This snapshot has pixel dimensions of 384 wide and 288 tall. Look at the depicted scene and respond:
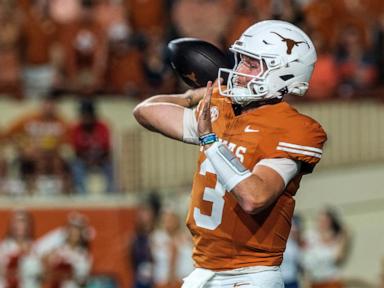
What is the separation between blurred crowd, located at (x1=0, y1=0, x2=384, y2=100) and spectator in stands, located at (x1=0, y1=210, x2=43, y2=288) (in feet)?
6.83

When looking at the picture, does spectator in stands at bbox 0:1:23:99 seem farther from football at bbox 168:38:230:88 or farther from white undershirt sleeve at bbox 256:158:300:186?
white undershirt sleeve at bbox 256:158:300:186

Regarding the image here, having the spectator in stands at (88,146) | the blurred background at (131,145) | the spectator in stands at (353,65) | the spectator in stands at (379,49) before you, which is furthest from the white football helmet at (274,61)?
the spectator in stands at (379,49)

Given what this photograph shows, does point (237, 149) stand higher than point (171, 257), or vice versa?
point (237, 149)

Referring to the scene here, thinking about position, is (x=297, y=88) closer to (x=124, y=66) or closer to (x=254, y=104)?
(x=254, y=104)

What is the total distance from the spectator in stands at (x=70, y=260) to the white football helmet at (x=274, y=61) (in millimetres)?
6267

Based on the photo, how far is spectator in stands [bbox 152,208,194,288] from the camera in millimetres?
11039

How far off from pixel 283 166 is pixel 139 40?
8328 mm

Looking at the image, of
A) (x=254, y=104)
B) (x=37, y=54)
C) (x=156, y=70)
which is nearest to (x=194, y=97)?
(x=254, y=104)

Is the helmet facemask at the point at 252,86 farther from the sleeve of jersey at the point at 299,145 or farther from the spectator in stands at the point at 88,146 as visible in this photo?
the spectator in stands at the point at 88,146

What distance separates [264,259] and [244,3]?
28.7ft

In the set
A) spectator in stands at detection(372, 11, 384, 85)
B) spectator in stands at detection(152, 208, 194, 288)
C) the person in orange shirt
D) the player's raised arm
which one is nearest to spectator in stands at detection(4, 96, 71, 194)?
spectator in stands at detection(152, 208, 194, 288)

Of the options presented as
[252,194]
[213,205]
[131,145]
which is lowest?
[131,145]

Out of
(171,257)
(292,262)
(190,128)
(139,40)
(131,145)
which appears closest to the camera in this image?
(190,128)

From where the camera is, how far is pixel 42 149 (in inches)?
465
